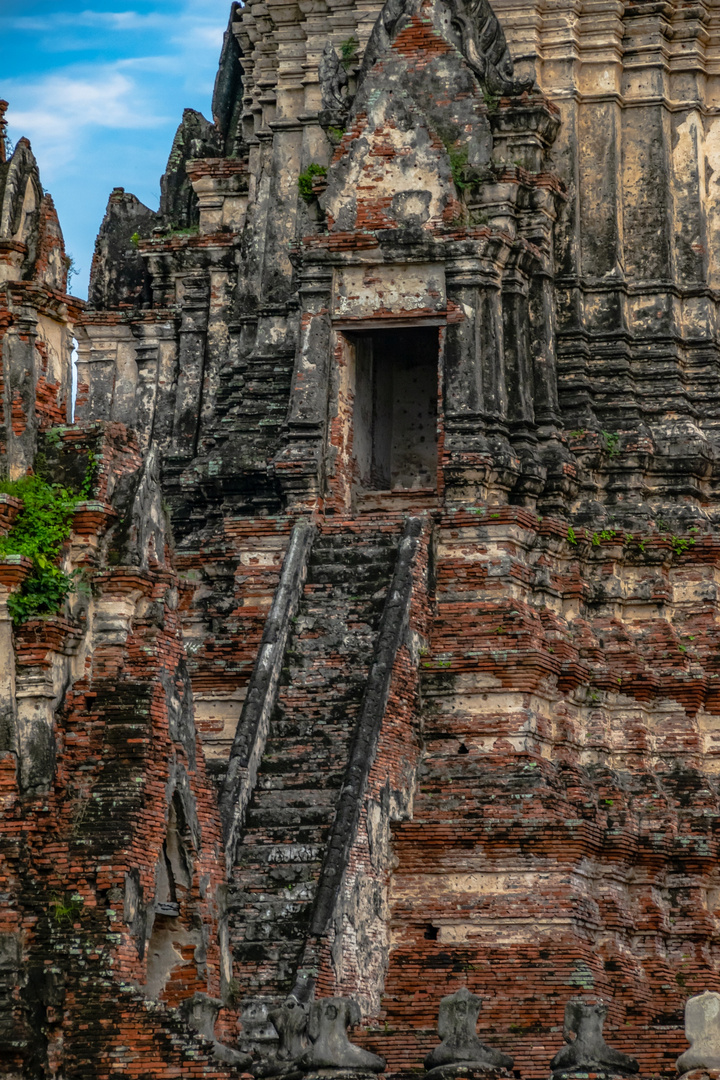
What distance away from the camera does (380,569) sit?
21.7 m

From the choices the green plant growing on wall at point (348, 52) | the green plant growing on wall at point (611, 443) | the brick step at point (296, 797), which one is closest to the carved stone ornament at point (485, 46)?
the green plant growing on wall at point (348, 52)

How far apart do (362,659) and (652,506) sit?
4053 millimetres

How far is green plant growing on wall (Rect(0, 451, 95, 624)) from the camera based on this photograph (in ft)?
53.3

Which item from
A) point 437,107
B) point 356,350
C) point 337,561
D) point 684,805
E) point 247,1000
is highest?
point 437,107

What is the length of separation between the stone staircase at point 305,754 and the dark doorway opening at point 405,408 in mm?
3006

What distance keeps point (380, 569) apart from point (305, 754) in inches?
97.5

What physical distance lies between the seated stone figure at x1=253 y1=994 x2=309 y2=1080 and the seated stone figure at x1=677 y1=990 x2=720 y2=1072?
249 centimetres

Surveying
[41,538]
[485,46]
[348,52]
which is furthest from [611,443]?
[41,538]

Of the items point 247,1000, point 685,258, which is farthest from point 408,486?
point 247,1000

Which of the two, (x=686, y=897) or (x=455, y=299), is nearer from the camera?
(x=686, y=897)

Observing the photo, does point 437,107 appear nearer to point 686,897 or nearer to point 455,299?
point 455,299

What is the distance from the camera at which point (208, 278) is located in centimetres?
2702

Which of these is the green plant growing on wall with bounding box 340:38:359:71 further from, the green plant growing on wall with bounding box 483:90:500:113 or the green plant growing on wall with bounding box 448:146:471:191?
the green plant growing on wall with bounding box 448:146:471:191

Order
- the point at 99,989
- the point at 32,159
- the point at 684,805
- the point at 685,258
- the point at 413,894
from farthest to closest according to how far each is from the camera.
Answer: the point at 685,258 < the point at 684,805 < the point at 413,894 < the point at 32,159 < the point at 99,989
